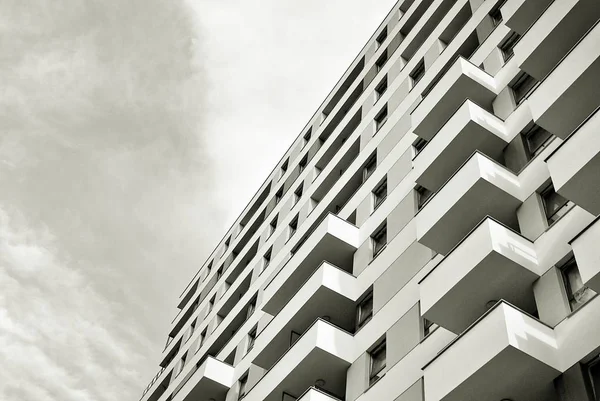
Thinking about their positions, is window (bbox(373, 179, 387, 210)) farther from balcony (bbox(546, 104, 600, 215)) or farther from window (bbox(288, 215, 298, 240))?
balcony (bbox(546, 104, 600, 215))

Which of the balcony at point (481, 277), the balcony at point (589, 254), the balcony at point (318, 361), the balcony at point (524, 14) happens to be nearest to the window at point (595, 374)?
the balcony at point (589, 254)

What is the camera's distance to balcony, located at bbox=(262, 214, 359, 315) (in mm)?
24578

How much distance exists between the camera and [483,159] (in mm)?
17531

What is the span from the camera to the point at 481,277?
15.5m

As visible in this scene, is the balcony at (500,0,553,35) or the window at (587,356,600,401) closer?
the window at (587,356,600,401)

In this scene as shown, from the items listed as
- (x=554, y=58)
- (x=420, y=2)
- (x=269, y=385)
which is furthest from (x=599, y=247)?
(x=420, y=2)

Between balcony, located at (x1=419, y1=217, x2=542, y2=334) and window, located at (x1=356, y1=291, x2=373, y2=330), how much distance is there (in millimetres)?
5417

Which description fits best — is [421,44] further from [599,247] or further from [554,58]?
[599,247]

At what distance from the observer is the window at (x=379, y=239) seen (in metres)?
23.4

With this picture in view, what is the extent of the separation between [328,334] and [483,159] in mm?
7503

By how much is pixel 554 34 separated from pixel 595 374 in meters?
11.2

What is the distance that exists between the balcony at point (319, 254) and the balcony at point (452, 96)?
4.70 metres

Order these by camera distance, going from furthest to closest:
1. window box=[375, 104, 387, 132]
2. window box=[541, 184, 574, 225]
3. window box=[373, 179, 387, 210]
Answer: window box=[375, 104, 387, 132] → window box=[373, 179, 387, 210] → window box=[541, 184, 574, 225]


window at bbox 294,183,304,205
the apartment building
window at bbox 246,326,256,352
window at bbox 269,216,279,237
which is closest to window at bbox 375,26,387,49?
the apartment building
